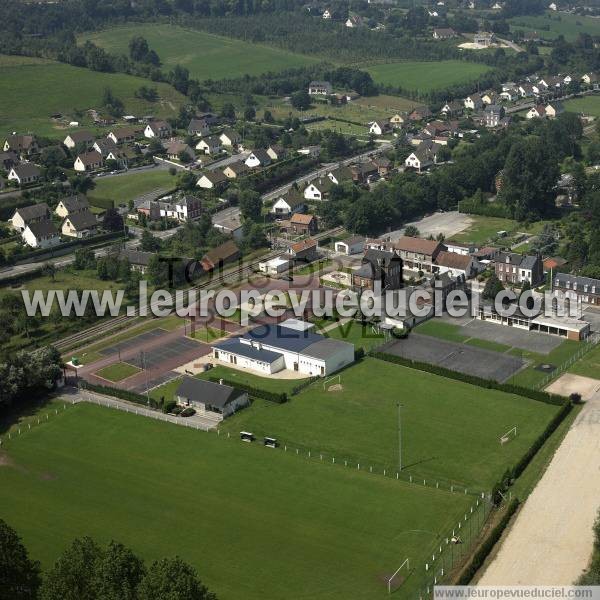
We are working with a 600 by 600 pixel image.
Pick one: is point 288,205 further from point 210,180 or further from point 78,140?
point 78,140

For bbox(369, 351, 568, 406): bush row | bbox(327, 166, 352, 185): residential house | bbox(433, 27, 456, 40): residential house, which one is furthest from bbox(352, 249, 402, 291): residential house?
bbox(433, 27, 456, 40): residential house

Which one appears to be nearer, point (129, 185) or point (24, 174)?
point (24, 174)

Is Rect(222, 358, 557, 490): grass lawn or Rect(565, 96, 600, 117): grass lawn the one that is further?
Rect(565, 96, 600, 117): grass lawn

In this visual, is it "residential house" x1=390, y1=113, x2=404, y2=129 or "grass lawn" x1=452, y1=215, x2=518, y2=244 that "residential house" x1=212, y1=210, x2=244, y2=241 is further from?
"residential house" x1=390, y1=113, x2=404, y2=129

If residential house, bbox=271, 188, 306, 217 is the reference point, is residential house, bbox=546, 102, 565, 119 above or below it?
above

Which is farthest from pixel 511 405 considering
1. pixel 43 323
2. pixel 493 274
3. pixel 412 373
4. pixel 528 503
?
pixel 43 323

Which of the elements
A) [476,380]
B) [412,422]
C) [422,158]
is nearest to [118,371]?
[412,422]
